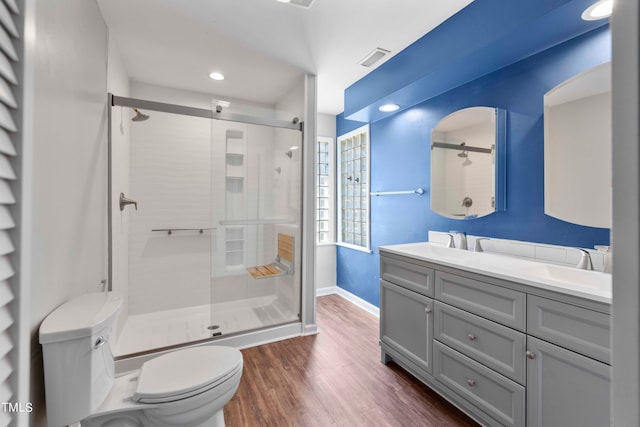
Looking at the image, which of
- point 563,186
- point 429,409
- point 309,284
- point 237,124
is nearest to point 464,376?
point 429,409

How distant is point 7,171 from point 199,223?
8.03 ft

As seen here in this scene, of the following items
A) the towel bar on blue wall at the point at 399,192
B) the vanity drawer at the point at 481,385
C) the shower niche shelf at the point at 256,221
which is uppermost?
the towel bar on blue wall at the point at 399,192

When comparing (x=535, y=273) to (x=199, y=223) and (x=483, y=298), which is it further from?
(x=199, y=223)

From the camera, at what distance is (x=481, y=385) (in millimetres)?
1514

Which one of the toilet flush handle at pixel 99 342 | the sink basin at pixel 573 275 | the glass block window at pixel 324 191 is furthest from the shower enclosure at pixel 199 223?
the sink basin at pixel 573 275

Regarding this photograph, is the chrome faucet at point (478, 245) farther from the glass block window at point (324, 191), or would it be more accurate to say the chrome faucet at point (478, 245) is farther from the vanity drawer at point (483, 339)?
the glass block window at point (324, 191)

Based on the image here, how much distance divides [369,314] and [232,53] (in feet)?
9.46

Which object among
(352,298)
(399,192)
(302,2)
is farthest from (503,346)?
(352,298)

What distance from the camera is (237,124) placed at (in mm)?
2479

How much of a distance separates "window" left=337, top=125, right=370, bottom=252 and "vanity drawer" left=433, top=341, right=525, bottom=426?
5.83 ft

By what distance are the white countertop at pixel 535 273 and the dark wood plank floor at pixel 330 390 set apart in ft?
2.88

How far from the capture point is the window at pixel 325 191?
402cm

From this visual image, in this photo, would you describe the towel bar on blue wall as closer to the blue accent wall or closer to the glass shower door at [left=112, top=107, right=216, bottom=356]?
the blue accent wall

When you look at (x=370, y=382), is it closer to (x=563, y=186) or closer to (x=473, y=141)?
(x=563, y=186)
